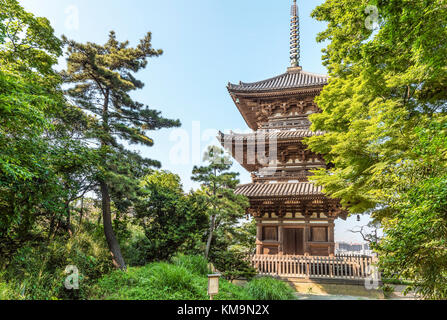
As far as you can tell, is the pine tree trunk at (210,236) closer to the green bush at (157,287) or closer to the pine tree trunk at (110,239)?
the green bush at (157,287)

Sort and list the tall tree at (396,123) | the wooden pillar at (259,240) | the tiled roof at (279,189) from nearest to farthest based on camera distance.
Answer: the tall tree at (396,123) → the tiled roof at (279,189) → the wooden pillar at (259,240)

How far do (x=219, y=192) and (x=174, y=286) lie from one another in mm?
3999

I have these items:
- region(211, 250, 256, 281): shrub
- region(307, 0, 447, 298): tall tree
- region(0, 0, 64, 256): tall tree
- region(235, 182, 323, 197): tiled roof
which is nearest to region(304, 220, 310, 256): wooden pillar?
region(235, 182, 323, 197): tiled roof

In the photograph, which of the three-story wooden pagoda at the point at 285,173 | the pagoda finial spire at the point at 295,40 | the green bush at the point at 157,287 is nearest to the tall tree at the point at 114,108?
the green bush at the point at 157,287

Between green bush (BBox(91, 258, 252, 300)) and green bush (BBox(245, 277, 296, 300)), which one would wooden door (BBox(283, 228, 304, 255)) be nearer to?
green bush (BBox(245, 277, 296, 300))

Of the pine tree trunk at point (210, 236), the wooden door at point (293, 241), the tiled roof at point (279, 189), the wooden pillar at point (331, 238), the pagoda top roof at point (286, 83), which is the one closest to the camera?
the pine tree trunk at point (210, 236)

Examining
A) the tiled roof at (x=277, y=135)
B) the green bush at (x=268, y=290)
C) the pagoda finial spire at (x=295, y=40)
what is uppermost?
the pagoda finial spire at (x=295, y=40)

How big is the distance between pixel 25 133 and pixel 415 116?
980 cm

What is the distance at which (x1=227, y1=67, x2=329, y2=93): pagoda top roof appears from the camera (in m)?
12.4

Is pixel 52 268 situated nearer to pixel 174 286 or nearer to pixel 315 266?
pixel 174 286

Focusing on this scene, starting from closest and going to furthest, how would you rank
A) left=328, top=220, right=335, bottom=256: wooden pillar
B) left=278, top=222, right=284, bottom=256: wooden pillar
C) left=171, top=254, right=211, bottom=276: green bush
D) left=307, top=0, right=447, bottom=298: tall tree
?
1. left=307, top=0, right=447, bottom=298: tall tree
2. left=171, top=254, right=211, bottom=276: green bush
3. left=328, top=220, right=335, bottom=256: wooden pillar
4. left=278, top=222, right=284, bottom=256: wooden pillar

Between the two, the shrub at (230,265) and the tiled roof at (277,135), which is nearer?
the shrub at (230,265)

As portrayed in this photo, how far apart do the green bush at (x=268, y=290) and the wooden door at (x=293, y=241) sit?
414 cm

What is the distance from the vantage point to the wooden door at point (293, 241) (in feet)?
40.4
